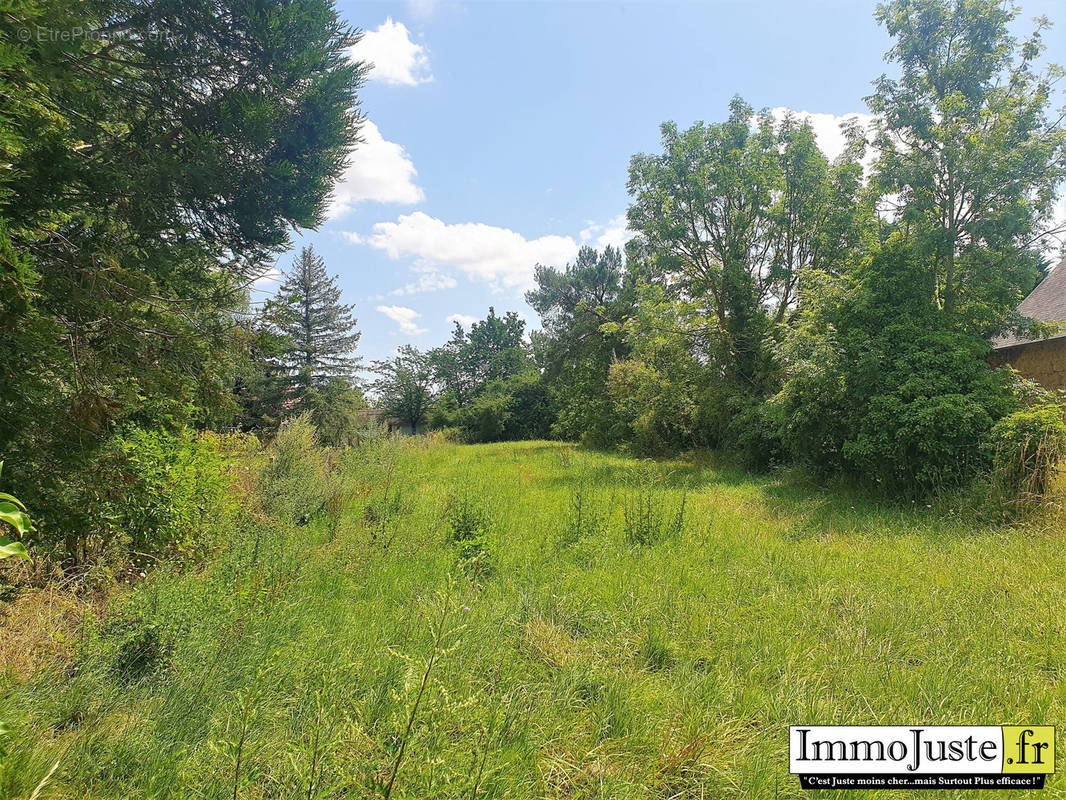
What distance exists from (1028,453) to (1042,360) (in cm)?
692

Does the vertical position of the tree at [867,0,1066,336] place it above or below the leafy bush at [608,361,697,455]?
above

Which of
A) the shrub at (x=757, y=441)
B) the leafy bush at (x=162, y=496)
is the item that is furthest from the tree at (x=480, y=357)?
the leafy bush at (x=162, y=496)

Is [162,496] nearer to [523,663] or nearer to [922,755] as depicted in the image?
[523,663]

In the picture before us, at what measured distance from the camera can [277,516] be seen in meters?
5.53

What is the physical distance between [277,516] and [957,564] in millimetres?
7717

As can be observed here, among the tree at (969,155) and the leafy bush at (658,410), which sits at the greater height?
the tree at (969,155)

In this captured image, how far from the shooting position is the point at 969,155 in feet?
24.2

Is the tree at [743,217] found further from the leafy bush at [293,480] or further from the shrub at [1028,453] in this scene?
the leafy bush at [293,480]

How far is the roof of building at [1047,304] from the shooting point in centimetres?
1046

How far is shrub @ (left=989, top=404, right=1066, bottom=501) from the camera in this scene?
5312 mm

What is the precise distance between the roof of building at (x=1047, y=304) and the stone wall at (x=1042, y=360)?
0.64 ft

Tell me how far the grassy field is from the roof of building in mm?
9243

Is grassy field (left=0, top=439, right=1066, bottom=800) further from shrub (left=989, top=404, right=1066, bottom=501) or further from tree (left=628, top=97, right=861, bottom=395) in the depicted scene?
tree (left=628, top=97, right=861, bottom=395)

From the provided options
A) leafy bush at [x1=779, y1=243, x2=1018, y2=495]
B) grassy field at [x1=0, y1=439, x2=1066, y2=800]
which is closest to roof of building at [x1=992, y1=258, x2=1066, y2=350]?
leafy bush at [x1=779, y1=243, x2=1018, y2=495]
